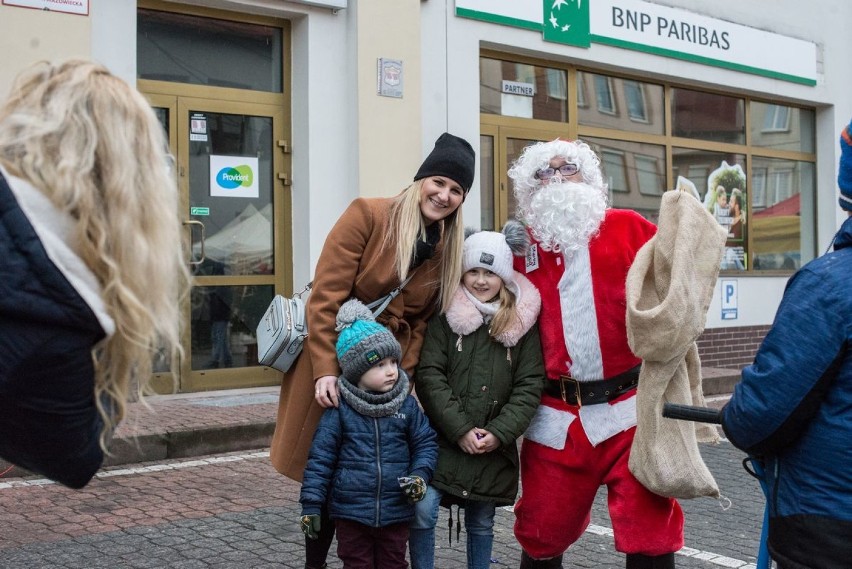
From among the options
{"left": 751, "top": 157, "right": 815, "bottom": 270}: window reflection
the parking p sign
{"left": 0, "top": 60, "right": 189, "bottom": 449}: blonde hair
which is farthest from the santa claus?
{"left": 751, "top": 157, "right": 815, "bottom": 270}: window reflection

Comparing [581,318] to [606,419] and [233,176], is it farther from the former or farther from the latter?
[233,176]

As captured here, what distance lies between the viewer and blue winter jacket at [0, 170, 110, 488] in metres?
1.65

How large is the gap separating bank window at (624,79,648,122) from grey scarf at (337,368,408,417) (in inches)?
355

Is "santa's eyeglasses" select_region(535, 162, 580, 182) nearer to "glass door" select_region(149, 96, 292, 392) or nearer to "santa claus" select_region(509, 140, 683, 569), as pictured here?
"santa claus" select_region(509, 140, 683, 569)

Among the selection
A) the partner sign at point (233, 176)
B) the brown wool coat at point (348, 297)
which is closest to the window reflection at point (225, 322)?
the partner sign at point (233, 176)

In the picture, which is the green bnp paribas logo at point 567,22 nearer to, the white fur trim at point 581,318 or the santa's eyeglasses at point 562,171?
the santa's eyeglasses at point 562,171

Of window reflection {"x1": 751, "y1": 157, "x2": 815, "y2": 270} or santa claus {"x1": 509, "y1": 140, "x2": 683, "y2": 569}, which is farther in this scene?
window reflection {"x1": 751, "y1": 157, "x2": 815, "y2": 270}

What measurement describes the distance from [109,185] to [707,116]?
1187 centimetres

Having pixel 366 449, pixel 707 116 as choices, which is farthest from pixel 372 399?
pixel 707 116

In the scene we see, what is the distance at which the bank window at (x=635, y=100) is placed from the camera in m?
11.8

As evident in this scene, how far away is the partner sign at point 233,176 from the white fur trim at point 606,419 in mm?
6029

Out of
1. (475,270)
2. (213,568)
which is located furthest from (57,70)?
(213,568)

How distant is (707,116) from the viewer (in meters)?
12.7

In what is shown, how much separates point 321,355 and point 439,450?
0.54m
